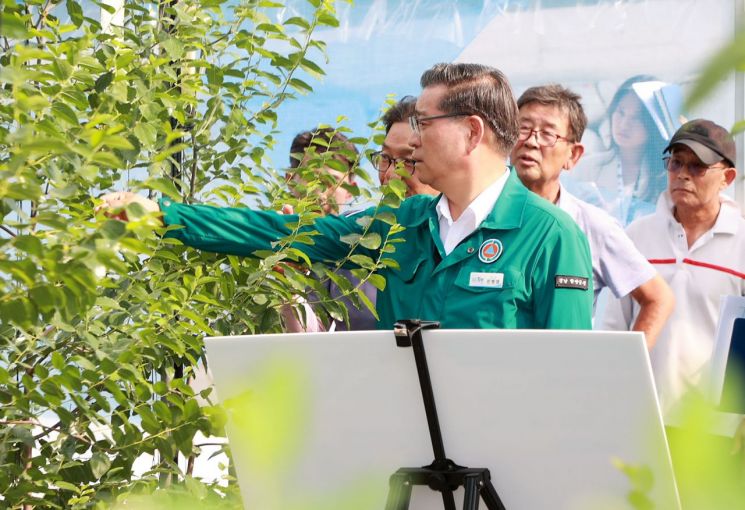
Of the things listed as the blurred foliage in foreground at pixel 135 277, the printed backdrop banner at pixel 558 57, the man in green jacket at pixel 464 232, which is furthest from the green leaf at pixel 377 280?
the printed backdrop banner at pixel 558 57

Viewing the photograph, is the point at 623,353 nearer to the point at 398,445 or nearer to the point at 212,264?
the point at 398,445

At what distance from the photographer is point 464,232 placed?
2.26m

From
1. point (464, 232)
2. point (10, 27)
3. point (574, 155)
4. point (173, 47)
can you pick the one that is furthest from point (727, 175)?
point (10, 27)

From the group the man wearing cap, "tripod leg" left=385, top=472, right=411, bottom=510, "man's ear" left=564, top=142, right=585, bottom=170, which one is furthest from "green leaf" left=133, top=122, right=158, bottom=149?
the man wearing cap

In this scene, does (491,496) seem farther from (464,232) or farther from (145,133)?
(464,232)

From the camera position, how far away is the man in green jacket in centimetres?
212

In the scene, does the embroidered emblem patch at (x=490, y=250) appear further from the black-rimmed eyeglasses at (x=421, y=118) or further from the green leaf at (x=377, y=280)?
the black-rimmed eyeglasses at (x=421, y=118)

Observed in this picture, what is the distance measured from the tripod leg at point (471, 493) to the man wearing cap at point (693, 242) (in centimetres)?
228

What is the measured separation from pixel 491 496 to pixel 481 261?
987 mm

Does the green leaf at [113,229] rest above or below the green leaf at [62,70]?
below

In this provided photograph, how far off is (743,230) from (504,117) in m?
1.57

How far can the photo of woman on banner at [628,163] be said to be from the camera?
446 cm

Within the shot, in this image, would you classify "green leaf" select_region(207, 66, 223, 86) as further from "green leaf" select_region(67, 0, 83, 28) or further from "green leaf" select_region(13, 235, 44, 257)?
"green leaf" select_region(13, 235, 44, 257)

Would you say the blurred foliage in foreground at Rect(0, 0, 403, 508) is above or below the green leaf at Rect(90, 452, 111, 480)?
above
